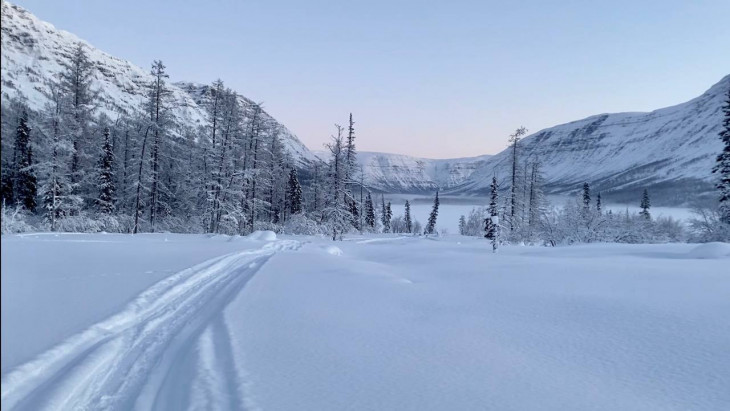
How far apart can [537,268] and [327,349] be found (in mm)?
7817

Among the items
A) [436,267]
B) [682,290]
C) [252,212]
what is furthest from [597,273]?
[252,212]

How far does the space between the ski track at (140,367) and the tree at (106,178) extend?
3381 cm

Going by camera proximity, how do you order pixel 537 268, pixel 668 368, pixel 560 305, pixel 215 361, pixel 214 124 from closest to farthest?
pixel 668 368 < pixel 215 361 < pixel 560 305 < pixel 537 268 < pixel 214 124

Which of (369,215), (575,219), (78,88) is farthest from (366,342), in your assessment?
(369,215)

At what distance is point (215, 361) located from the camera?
5.01 metres

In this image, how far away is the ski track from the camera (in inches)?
158

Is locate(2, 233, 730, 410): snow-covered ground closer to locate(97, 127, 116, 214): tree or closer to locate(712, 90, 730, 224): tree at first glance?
locate(712, 90, 730, 224): tree

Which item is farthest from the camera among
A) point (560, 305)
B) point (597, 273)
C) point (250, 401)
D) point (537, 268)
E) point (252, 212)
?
point (252, 212)

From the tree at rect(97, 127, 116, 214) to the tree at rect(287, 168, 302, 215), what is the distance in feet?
83.6

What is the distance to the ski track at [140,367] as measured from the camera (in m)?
4.02

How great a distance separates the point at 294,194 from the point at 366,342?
55.6 meters

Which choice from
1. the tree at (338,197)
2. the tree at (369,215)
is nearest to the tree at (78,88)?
the tree at (338,197)

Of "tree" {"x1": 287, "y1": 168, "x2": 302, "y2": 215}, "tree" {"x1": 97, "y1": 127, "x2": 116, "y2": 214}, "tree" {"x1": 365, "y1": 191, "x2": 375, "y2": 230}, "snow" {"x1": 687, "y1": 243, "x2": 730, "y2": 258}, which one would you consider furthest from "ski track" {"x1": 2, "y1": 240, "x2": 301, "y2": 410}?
"tree" {"x1": 365, "y1": 191, "x2": 375, "y2": 230}

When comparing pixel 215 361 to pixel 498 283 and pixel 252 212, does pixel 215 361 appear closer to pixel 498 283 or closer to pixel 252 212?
pixel 498 283
